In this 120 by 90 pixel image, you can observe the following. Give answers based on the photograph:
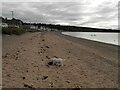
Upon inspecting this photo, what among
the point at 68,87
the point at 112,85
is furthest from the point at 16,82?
the point at 112,85

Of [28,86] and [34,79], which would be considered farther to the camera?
[34,79]

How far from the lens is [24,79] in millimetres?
8305

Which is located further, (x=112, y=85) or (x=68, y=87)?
(x=112, y=85)

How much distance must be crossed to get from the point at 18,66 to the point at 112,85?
4.16 metres

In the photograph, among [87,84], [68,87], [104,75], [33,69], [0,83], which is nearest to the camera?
[0,83]

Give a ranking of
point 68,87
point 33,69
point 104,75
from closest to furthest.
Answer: point 68,87 < point 33,69 < point 104,75

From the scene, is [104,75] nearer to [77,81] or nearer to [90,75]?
[90,75]

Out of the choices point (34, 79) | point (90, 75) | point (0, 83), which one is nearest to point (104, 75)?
point (90, 75)

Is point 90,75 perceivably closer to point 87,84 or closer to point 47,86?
point 87,84

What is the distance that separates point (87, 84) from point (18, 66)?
134 inches

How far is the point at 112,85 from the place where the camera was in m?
9.18

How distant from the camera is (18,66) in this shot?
1044 centimetres

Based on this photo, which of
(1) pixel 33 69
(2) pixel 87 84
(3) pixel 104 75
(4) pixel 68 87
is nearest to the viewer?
(4) pixel 68 87

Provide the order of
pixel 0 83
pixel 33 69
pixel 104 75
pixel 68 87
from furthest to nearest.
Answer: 1. pixel 104 75
2. pixel 33 69
3. pixel 68 87
4. pixel 0 83
